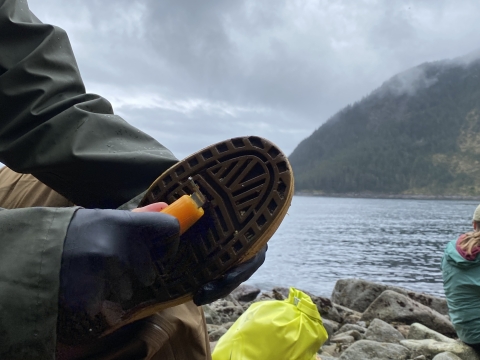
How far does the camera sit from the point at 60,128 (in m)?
1.80

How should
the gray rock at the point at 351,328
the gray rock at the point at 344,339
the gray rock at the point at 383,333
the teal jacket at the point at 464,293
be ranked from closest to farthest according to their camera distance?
the teal jacket at the point at 464,293 → the gray rock at the point at 383,333 → the gray rock at the point at 344,339 → the gray rock at the point at 351,328

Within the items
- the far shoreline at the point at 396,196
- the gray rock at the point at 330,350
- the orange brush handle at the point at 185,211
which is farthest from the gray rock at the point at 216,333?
the far shoreline at the point at 396,196

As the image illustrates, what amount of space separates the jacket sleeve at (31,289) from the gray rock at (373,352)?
5.93m

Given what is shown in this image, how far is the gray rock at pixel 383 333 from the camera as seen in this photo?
7.99 metres

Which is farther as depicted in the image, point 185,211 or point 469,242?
point 469,242

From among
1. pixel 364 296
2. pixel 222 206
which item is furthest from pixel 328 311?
pixel 222 206

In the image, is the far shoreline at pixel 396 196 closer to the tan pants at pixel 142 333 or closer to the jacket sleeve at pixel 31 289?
the tan pants at pixel 142 333

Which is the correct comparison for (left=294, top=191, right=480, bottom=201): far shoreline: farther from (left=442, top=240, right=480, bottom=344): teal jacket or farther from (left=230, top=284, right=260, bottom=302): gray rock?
(left=442, top=240, right=480, bottom=344): teal jacket

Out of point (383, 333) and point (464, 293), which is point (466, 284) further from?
point (383, 333)

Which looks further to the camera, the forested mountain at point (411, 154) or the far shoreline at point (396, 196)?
the forested mountain at point (411, 154)

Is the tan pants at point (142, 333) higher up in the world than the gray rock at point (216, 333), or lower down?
higher up

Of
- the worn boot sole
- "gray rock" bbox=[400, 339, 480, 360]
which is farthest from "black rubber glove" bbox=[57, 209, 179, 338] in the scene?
"gray rock" bbox=[400, 339, 480, 360]

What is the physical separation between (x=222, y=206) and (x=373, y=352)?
5.48 m

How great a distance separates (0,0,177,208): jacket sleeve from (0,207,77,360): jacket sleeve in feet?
2.34
